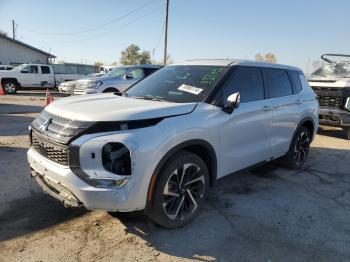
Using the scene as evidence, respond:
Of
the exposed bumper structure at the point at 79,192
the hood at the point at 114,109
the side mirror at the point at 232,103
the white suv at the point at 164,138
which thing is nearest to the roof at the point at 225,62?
the white suv at the point at 164,138

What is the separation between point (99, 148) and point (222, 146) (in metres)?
1.59

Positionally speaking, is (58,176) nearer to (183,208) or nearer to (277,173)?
(183,208)

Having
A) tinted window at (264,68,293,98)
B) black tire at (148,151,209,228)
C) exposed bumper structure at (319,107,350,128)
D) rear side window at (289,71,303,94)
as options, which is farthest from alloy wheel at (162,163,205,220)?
exposed bumper structure at (319,107,350,128)

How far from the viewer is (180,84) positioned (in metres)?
4.30

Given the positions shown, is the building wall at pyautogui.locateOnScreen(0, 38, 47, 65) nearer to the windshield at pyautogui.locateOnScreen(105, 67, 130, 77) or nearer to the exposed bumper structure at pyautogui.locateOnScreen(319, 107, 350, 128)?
the windshield at pyautogui.locateOnScreen(105, 67, 130, 77)

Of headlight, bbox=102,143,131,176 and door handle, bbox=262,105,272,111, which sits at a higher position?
door handle, bbox=262,105,272,111

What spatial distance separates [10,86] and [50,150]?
1971 cm

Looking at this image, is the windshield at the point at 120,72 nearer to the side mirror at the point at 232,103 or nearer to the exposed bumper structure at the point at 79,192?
the side mirror at the point at 232,103

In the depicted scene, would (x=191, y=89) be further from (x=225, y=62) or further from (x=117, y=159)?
(x=117, y=159)

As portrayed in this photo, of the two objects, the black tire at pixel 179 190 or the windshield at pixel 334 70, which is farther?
the windshield at pixel 334 70

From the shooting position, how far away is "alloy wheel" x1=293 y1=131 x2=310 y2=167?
5.91 m

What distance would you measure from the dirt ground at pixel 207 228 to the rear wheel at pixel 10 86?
17.3 meters

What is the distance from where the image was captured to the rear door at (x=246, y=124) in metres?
4.07

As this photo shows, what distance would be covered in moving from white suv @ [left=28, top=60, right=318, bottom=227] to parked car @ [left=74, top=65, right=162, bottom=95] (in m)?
8.45
